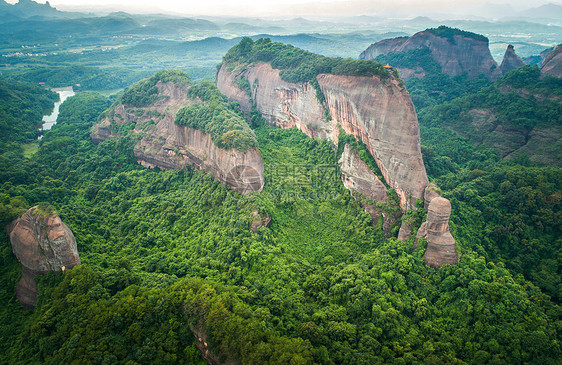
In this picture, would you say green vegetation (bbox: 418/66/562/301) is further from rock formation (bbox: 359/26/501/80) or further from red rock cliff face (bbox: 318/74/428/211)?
rock formation (bbox: 359/26/501/80)

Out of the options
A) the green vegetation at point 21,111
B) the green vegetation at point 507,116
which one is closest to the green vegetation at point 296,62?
the green vegetation at point 507,116

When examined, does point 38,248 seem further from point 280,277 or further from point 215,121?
point 215,121

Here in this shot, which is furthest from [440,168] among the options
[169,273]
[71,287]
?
[71,287]

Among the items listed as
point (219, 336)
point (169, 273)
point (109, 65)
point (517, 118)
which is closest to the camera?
point (219, 336)

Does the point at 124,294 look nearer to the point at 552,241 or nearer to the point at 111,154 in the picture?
the point at 111,154

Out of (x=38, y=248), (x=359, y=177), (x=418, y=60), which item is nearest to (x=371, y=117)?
(x=359, y=177)

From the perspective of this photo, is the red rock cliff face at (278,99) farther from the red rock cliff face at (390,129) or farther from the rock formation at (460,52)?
the rock formation at (460,52)
